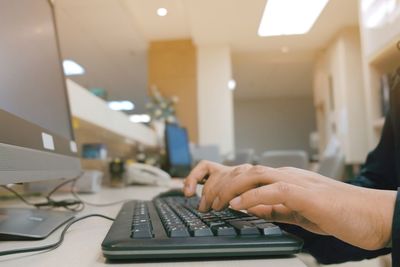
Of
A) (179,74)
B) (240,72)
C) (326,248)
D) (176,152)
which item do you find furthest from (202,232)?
(240,72)

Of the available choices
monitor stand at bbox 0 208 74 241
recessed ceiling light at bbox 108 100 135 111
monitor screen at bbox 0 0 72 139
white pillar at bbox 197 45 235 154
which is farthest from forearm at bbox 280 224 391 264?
white pillar at bbox 197 45 235 154

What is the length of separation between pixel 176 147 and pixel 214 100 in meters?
1.86

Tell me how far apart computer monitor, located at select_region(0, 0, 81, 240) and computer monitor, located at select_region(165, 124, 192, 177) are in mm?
1275

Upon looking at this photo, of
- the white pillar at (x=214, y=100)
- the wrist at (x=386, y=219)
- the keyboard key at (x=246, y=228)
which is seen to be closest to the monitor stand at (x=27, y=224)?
the keyboard key at (x=246, y=228)

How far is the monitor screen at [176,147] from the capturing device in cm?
208

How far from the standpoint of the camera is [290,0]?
0.73m

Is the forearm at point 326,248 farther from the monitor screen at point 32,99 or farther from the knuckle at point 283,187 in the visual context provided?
the monitor screen at point 32,99

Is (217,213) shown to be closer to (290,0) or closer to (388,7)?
(290,0)

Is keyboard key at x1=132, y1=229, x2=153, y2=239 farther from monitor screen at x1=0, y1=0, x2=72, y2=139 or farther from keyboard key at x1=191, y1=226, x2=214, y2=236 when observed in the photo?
monitor screen at x1=0, y1=0, x2=72, y2=139

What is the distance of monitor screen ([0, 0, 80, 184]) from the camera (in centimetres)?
42

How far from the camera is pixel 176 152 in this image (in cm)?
220

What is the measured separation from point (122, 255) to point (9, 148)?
20 centimetres

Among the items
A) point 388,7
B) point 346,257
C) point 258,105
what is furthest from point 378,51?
point 258,105

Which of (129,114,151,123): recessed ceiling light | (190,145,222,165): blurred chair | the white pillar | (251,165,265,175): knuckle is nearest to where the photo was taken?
(251,165,265,175): knuckle
